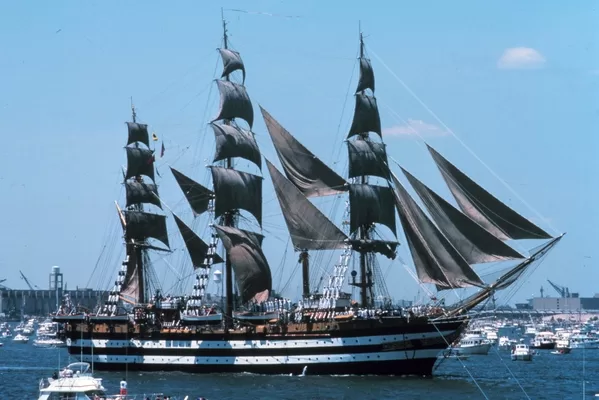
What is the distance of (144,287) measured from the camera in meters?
104

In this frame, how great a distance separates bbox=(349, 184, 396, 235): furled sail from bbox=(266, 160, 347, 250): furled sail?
216 centimetres

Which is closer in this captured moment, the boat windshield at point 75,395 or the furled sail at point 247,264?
the boat windshield at point 75,395

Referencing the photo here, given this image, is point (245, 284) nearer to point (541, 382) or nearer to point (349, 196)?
point (349, 196)

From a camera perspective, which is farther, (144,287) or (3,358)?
(3,358)

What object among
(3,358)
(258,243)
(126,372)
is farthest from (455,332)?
(3,358)

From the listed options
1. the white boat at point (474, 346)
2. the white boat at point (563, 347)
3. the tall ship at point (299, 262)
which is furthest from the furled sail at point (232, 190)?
the white boat at point (563, 347)

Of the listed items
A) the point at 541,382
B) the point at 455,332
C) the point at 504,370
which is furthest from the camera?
the point at 504,370

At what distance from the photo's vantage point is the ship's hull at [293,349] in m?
83.4

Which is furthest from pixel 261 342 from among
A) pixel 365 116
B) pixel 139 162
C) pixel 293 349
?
pixel 139 162

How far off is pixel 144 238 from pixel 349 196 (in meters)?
21.6

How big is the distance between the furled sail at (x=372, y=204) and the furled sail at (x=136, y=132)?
2150cm

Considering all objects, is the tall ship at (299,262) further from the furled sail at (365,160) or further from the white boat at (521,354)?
the white boat at (521,354)

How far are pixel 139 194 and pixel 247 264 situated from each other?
1492cm

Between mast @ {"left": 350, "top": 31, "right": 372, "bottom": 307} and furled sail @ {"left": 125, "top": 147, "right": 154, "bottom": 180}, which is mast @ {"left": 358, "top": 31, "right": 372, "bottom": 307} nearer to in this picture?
mast @ {"left": 350, "top": 31, "right": 372, "bottom": 307}
